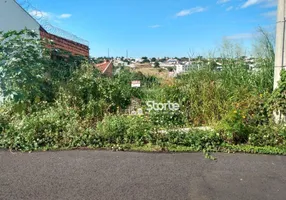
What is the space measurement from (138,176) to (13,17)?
29.6 feet

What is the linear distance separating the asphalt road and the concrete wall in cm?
678

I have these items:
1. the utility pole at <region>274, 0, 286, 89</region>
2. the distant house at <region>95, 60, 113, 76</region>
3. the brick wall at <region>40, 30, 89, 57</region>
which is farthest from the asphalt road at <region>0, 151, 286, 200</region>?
the brick wall at <region>40, 30, 89, 57</region>

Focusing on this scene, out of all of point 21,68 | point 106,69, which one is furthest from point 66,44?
point 21,68

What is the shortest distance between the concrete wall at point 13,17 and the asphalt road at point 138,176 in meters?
6.78

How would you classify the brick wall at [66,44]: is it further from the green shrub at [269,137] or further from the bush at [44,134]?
the green shrub at [269,137]

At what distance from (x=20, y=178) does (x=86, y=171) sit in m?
0.91

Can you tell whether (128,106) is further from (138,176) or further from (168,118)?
(138,176)

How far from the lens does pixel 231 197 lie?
2881mm

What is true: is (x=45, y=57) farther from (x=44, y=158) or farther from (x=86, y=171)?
(x=86, y=171)

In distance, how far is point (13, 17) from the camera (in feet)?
31.0

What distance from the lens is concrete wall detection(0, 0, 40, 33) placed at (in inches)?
353

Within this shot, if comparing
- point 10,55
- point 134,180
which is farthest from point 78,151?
point 10,55

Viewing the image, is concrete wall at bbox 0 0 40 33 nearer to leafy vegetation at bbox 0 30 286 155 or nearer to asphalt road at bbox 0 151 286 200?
leafy vegetation at bbox 0 30 286 155

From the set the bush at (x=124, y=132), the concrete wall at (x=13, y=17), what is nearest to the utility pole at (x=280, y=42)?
the bush at (x=124, y=132)
